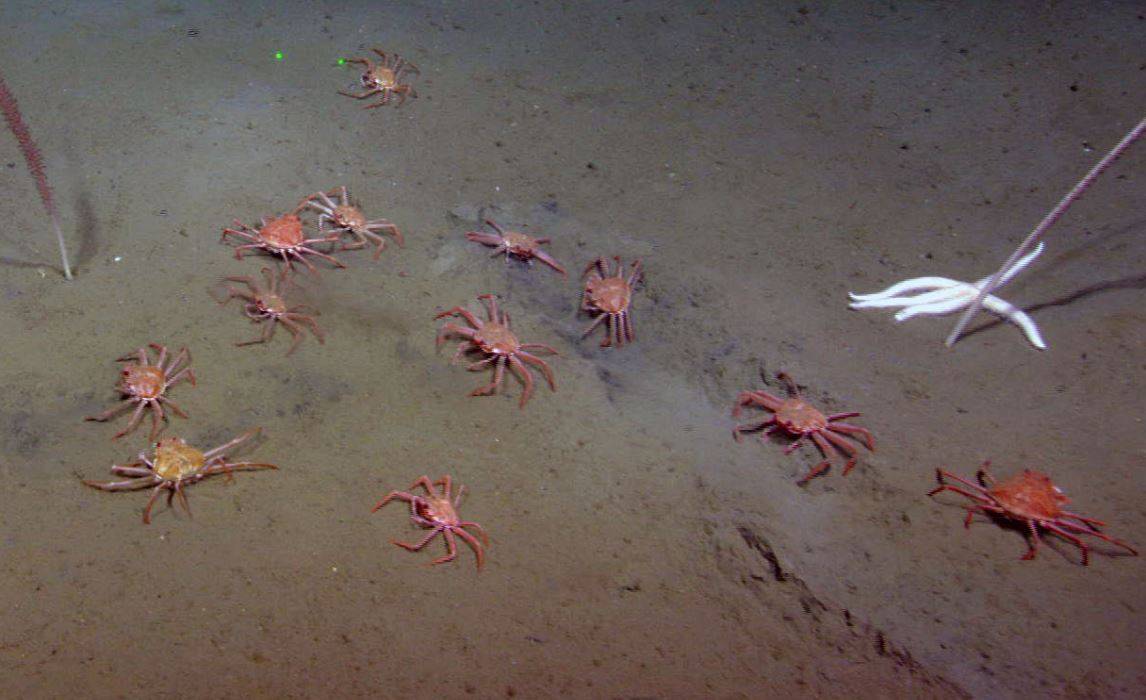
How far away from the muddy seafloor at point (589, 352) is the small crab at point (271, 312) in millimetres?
65

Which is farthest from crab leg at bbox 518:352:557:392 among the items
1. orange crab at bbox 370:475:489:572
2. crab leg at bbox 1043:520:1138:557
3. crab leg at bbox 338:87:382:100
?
crab leg at bbox 338:87:382:100

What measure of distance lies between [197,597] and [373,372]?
103 centimetres

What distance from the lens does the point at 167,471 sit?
240cm

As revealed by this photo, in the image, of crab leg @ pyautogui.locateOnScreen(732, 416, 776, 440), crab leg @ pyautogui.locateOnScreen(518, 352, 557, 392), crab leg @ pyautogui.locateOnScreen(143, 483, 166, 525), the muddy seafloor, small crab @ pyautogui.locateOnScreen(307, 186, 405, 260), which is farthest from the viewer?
small crab @ pyautogui.locateOnScreen(307, 186, 405, 260)

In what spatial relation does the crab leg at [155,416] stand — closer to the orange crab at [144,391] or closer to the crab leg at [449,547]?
the orange crab at [144,391]

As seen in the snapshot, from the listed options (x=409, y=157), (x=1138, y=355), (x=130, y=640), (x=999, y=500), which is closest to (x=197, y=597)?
(x=130, y=640)

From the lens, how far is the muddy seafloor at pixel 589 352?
2230mm

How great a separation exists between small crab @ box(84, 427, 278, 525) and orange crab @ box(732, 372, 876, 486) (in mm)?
1989

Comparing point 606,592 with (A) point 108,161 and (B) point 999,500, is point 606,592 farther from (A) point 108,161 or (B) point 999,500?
(A) point 108,161

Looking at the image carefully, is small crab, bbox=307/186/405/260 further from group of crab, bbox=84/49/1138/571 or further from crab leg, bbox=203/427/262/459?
crab leg, bbox=203/427/262/459

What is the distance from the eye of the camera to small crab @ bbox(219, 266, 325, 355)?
2945mm

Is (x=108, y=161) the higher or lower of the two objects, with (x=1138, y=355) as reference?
lower

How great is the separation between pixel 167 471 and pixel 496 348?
126 centimetres

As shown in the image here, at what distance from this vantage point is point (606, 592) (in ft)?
7.77
